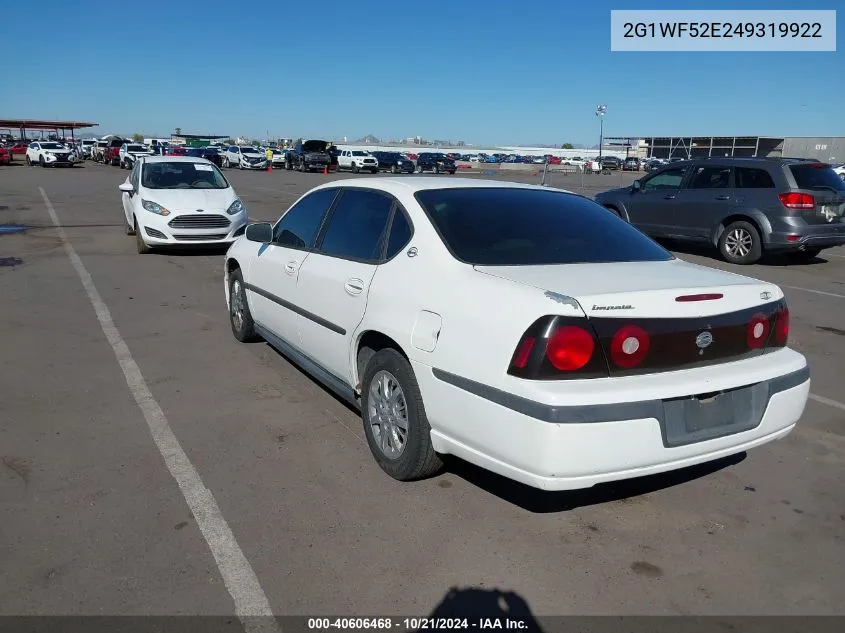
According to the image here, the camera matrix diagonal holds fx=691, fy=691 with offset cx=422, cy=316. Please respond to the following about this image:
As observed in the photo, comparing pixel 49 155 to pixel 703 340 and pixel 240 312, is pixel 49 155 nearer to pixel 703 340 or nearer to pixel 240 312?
pixel 240 312

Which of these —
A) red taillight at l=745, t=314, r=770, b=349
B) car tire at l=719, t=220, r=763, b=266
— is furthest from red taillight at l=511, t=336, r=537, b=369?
car tire at l=719, t=220, r=763, b=266

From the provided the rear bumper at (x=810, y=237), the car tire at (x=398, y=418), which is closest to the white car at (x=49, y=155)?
the rear bumper at (x=810, y=237)

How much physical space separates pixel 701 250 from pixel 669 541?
1088 centimetres

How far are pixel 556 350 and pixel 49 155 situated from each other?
48.6 metres

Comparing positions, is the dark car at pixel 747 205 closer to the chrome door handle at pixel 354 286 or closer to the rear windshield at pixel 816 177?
the rear windshield at pixel 816 177

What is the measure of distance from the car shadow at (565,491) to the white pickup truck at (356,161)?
42681 mm

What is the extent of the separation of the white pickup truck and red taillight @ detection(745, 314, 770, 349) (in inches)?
1697

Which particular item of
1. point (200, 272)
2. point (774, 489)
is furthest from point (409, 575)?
point (200, 272)

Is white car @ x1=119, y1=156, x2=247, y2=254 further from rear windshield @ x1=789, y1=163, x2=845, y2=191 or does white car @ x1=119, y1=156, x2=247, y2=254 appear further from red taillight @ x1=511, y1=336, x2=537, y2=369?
red taillight @ x1=511, y1=336, x2=537, y2=369

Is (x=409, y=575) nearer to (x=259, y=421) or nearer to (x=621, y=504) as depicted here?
(x=621, y=504)

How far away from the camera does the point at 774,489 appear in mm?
3732

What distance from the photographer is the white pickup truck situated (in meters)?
45.2

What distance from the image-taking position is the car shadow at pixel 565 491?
3.55 m

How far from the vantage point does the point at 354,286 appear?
13.0 ft
